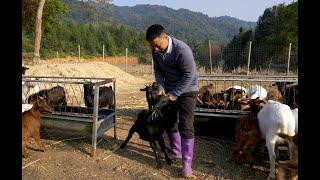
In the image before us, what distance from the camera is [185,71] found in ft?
18.4

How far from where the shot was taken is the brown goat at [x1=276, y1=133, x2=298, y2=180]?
5.00 metres

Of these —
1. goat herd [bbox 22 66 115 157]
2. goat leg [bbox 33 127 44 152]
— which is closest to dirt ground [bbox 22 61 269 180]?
goat leg [bbox 33 127 44 152]

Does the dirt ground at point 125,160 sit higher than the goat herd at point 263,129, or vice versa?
the goat herd at point 263,129

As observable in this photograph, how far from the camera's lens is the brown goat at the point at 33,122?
6.68 metres

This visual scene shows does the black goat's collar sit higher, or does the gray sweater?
the gray sweater

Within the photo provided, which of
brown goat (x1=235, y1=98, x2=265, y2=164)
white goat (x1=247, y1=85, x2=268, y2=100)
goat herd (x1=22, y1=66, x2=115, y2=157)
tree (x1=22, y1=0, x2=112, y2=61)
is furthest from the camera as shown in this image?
tree (x1=22, y1=0, x2=112, y2=61)

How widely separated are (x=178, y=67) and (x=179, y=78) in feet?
0.68

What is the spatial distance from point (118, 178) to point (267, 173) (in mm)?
2178

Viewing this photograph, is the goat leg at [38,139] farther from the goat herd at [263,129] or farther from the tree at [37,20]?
the tree at [37,20]

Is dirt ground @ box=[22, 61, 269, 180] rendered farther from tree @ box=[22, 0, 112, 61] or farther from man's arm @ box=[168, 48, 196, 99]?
tree @ box=[22, 0, 112, 61]

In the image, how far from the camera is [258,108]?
6582 mm

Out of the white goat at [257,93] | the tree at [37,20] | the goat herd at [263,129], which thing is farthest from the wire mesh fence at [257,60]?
the goat herd at [263,129]

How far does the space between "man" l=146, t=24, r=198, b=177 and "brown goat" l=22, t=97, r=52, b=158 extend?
2277mm
